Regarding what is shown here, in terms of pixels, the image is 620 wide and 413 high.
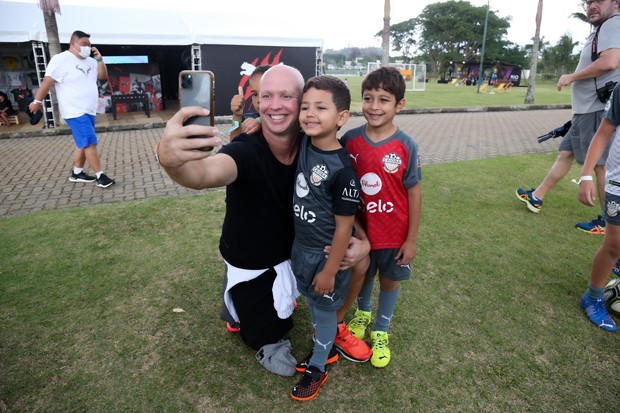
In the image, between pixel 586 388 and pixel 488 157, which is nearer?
pixel 586 388

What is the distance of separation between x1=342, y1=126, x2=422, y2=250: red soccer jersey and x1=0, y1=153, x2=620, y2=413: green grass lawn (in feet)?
2.79

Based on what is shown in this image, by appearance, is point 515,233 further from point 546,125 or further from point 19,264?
point 546,125

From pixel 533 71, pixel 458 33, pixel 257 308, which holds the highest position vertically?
pixel 458 33

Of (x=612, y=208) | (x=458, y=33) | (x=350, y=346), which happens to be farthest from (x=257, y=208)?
(x=458, y=33)

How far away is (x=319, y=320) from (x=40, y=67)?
1198 cm

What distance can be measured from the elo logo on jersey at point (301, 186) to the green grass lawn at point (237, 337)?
1.09 meters

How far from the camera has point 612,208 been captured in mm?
2645

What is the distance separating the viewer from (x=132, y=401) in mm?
2148

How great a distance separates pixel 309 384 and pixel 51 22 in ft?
37.9

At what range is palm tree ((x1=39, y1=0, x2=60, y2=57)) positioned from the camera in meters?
9.73

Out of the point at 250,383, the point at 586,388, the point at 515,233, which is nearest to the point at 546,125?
the point at 515,233

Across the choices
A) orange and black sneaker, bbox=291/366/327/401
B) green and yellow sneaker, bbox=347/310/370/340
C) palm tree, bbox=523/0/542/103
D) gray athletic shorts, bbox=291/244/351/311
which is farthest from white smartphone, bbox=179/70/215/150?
palm tree, bbox=523/0/542/103

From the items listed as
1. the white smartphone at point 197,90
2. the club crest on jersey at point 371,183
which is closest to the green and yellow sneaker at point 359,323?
the club crest on jersey at point 371,183

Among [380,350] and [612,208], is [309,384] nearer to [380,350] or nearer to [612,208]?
[380,350]
